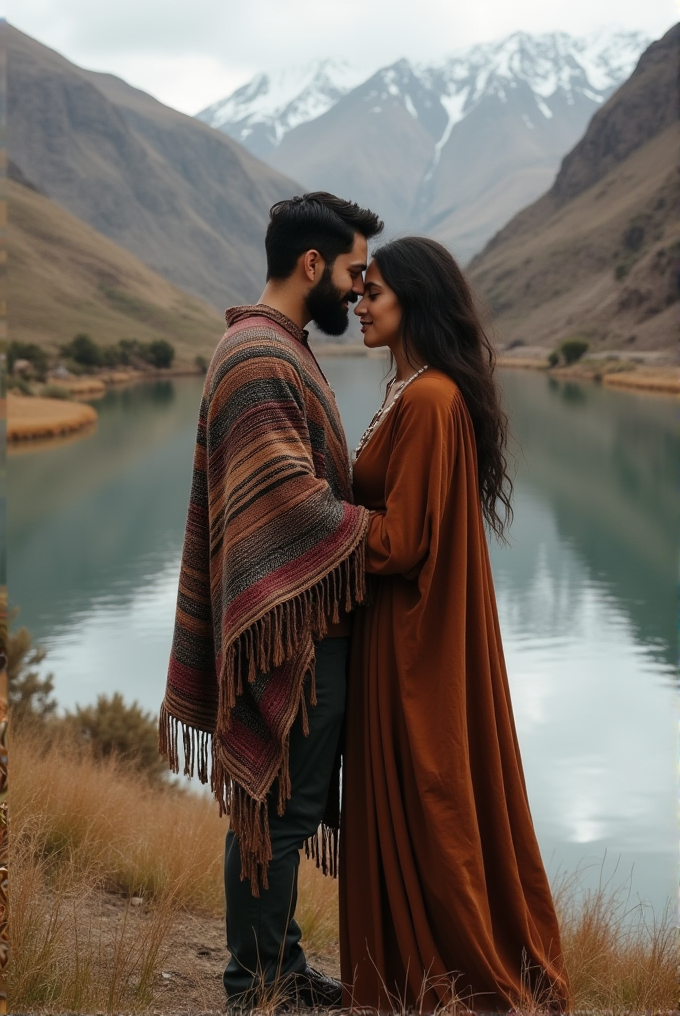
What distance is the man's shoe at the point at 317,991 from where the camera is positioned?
294 cm

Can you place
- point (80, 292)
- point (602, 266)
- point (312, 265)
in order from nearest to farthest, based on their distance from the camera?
point (312, 265) → point (602, 266) → point (80, 292)

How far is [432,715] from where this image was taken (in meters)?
2.78

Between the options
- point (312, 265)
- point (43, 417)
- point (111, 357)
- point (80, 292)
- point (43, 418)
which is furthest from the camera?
point (80, 292)

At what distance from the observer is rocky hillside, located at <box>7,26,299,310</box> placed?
142 metres

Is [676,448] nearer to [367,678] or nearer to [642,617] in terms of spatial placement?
[642,617]

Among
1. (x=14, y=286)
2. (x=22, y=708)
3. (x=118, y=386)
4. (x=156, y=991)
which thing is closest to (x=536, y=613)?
(x=22, y=708)

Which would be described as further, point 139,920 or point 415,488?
point 139,920

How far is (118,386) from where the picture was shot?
54.0m

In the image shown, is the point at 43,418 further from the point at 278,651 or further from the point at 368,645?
the point at 278,651

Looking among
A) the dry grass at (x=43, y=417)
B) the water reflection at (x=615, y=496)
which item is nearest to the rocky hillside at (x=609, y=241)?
the water reflection at (x=615, y=496)

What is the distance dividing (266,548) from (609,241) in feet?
279

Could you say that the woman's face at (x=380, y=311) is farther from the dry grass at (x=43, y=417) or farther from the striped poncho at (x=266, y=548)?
the dry grass at (x=43, y=417)

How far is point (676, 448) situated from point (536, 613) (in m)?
14.8

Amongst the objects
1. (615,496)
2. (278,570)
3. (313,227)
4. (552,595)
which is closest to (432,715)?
(278,570)
